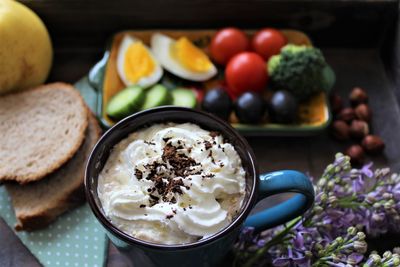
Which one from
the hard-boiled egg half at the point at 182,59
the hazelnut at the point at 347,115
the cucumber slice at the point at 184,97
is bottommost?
the hazelnut at the point at 347,115

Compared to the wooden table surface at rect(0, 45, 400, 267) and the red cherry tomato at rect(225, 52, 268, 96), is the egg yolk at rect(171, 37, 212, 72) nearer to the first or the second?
the red cherry tomato at rect(225, 52, 268, 96)

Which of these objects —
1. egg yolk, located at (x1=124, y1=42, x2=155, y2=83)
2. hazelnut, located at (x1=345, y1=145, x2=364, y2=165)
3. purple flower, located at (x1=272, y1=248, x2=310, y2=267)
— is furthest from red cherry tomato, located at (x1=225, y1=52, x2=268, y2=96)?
purple flower, located at (x1=272, y1=248, x2=310, y2=267)

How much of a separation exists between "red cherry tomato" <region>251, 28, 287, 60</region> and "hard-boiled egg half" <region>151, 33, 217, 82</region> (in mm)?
178

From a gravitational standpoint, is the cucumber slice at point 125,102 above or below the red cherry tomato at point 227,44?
below

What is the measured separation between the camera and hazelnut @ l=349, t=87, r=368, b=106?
176cm

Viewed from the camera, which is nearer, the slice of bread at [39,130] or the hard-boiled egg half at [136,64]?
the slice of bread at [39,130]

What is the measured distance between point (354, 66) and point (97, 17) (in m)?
0.97

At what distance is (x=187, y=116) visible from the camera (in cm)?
126

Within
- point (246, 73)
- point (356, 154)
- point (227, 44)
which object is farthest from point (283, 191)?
point (227, 44)

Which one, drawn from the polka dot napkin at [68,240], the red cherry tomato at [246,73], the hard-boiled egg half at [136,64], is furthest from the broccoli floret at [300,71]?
the polka dot napkin at [68,240]

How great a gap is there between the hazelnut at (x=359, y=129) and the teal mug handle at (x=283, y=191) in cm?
52

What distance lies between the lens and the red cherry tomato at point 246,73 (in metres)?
1.74

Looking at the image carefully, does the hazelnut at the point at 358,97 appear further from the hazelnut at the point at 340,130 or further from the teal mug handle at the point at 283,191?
the teal mug handle at the point at 283,191

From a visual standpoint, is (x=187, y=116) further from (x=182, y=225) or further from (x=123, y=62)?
(x=123, y=62)
